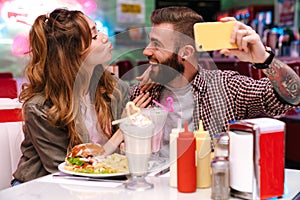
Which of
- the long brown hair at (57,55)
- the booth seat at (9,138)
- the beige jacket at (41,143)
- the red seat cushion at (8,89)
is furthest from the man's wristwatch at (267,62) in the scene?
the red seat cushion at (8,89)

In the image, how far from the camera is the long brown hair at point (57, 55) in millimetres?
2072

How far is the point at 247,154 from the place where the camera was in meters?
1.36

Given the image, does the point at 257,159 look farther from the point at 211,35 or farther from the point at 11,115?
the point at 11,115

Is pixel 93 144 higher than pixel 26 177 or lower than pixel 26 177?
higher

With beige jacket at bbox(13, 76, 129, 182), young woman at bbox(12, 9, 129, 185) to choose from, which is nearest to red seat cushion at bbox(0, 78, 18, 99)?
young woman at bbox(12, 9, 129, 185)

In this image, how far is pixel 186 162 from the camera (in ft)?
4.71

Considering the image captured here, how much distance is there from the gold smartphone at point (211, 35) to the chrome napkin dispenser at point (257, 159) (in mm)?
245

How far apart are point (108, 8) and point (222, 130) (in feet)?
23.6

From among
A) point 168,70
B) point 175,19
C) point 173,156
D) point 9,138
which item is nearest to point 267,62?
point 168,70

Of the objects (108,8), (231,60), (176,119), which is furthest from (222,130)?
(108,8)

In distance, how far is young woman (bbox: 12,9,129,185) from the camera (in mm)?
1944

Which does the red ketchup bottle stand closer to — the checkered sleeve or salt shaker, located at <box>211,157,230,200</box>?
salt shaker, located at <box>211,157,230,200</box>

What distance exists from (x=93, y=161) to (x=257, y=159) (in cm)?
62

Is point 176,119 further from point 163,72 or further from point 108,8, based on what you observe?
point 108,8
